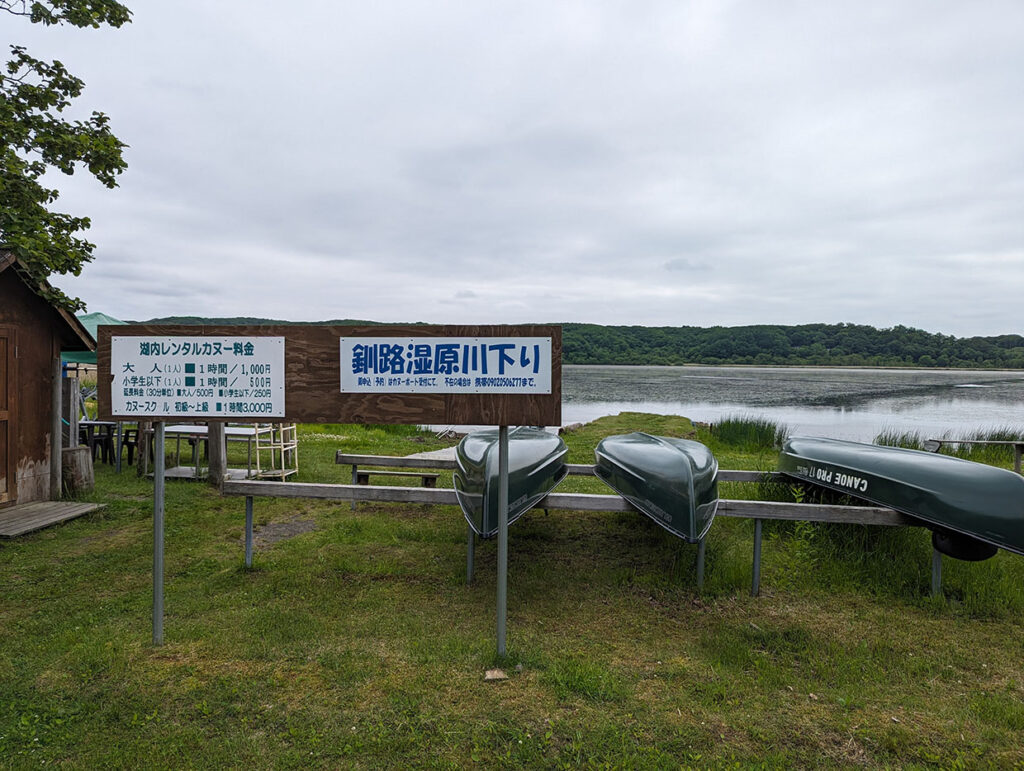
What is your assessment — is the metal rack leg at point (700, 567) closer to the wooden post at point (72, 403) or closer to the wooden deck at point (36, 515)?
the wooden deck at point (36, 515)

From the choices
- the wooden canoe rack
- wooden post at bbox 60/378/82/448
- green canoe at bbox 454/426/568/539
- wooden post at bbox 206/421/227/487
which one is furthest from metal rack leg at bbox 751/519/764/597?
wooden post at bbox 60/378/82/448

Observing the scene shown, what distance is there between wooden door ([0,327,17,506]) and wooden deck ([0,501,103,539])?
253mm

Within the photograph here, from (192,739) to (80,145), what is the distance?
6.35 metres

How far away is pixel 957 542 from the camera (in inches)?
158

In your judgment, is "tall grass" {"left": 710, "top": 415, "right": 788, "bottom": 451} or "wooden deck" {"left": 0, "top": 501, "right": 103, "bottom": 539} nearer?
"wooden deck" {"left": 0, "top": 501, "right": 103, "bottom": 539}

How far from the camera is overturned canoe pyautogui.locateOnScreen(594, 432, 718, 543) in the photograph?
409cm

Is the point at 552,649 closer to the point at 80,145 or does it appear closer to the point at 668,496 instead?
the point at 668,496

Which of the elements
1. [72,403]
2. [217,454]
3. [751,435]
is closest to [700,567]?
[217,454]

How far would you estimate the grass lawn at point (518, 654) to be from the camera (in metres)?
2.51

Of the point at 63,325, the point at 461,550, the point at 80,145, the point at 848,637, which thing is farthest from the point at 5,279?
the point at 848,637

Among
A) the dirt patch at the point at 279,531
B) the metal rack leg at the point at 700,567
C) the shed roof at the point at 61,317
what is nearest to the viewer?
the metal rack leg at the point at 700,567

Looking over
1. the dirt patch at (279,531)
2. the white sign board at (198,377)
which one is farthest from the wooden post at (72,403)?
the white sign board at (198,377)

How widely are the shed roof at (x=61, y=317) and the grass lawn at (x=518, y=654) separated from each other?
2.70 m

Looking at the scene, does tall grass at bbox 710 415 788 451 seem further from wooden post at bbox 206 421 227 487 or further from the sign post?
the sign post
